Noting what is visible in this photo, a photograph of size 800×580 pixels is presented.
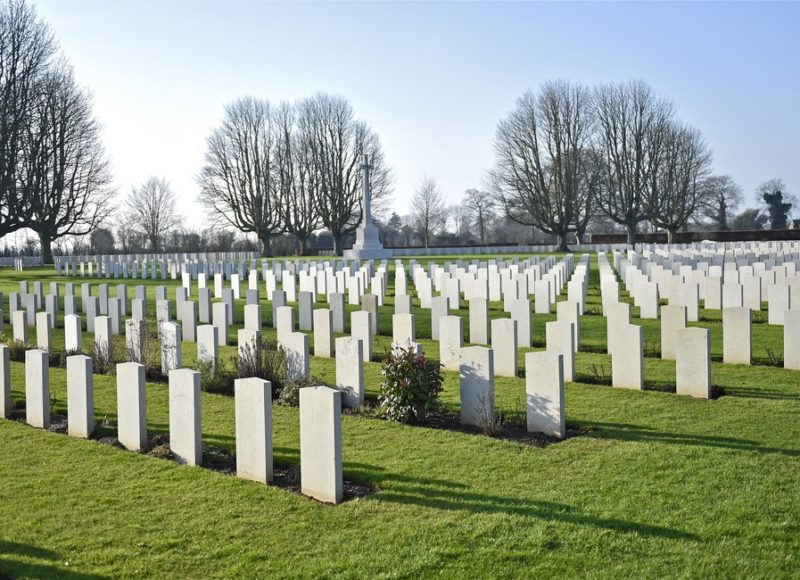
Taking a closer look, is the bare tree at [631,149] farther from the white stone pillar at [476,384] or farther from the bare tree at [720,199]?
the white stone pillar at [476,384]

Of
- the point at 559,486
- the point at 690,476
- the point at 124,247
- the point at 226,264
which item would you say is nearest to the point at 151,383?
the point at 559,486

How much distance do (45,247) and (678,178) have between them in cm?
4234

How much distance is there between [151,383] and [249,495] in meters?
4.43

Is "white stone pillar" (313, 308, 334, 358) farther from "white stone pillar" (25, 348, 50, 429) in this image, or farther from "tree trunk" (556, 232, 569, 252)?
"tree trunk" (556, 232, 569, 252)

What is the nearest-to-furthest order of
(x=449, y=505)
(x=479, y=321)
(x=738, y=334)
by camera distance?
(x=449, y=505) → (x=738, y=334) → (x=479, y=321)

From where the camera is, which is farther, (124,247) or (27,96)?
(124,247)

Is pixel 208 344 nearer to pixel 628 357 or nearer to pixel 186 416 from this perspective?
pixel 186 416

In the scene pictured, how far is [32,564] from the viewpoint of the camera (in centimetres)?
445

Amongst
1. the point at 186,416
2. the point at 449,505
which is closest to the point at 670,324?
the point at 449,505

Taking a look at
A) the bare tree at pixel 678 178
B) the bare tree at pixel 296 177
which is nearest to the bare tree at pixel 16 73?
the bare tree at pixel 296 177

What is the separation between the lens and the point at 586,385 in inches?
351

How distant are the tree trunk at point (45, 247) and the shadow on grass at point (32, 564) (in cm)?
4358

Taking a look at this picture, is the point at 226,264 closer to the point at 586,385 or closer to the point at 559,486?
the point at 586,385

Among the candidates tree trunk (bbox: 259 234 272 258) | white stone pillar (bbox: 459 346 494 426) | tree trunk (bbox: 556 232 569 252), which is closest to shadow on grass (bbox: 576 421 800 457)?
white stone pillar (bbox: 459 346 494 426)
